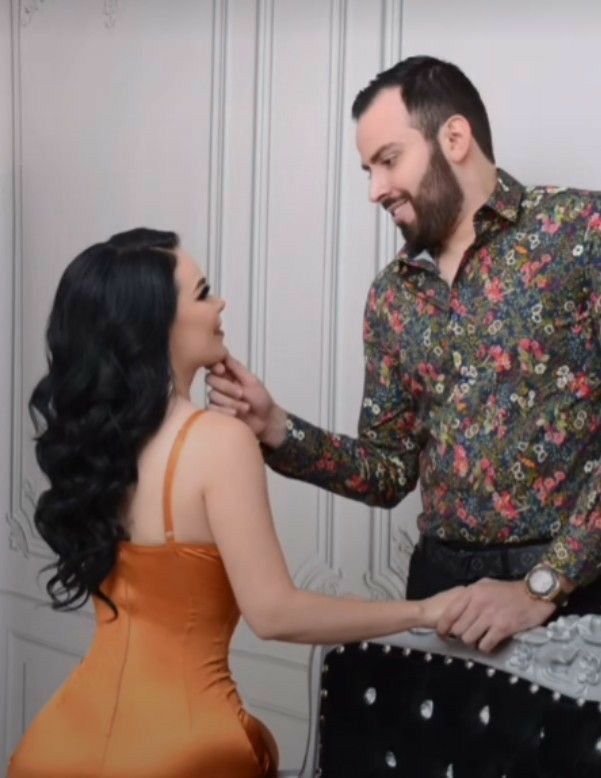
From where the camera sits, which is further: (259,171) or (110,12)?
(110,12)

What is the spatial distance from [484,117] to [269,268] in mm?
1388

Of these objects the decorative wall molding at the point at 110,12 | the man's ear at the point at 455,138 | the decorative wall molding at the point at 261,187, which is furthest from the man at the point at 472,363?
the decorative wall molding at the point at 110,12

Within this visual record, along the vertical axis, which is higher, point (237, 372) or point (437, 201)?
point (437, 201)

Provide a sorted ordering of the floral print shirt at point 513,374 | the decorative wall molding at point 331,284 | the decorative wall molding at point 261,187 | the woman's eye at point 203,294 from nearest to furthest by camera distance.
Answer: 1. the woman's eye at point 203,294
2. the floral print shirt at point 513,374
3. the decorative wall molding at point 331,284
4. the decorative wall molding at point 261,187

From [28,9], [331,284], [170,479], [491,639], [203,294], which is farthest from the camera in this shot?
[28,9]

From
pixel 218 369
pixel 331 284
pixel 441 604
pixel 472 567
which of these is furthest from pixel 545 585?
pixel 331 284

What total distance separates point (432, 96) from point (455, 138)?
9 centimetres

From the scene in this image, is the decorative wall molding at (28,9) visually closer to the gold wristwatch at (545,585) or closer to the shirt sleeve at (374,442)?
the shirt sleeve at (374,442)

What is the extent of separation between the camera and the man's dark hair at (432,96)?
2.66m

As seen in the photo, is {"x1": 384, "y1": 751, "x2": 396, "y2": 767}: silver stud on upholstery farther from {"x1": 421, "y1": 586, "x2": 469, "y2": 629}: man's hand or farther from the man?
the man

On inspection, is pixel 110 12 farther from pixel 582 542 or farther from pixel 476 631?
pixel 476 631

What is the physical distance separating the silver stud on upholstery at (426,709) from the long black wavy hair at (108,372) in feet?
1.64

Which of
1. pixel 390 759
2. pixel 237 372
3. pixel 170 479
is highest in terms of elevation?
pixel 237 372

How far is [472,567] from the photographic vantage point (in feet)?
8.77
